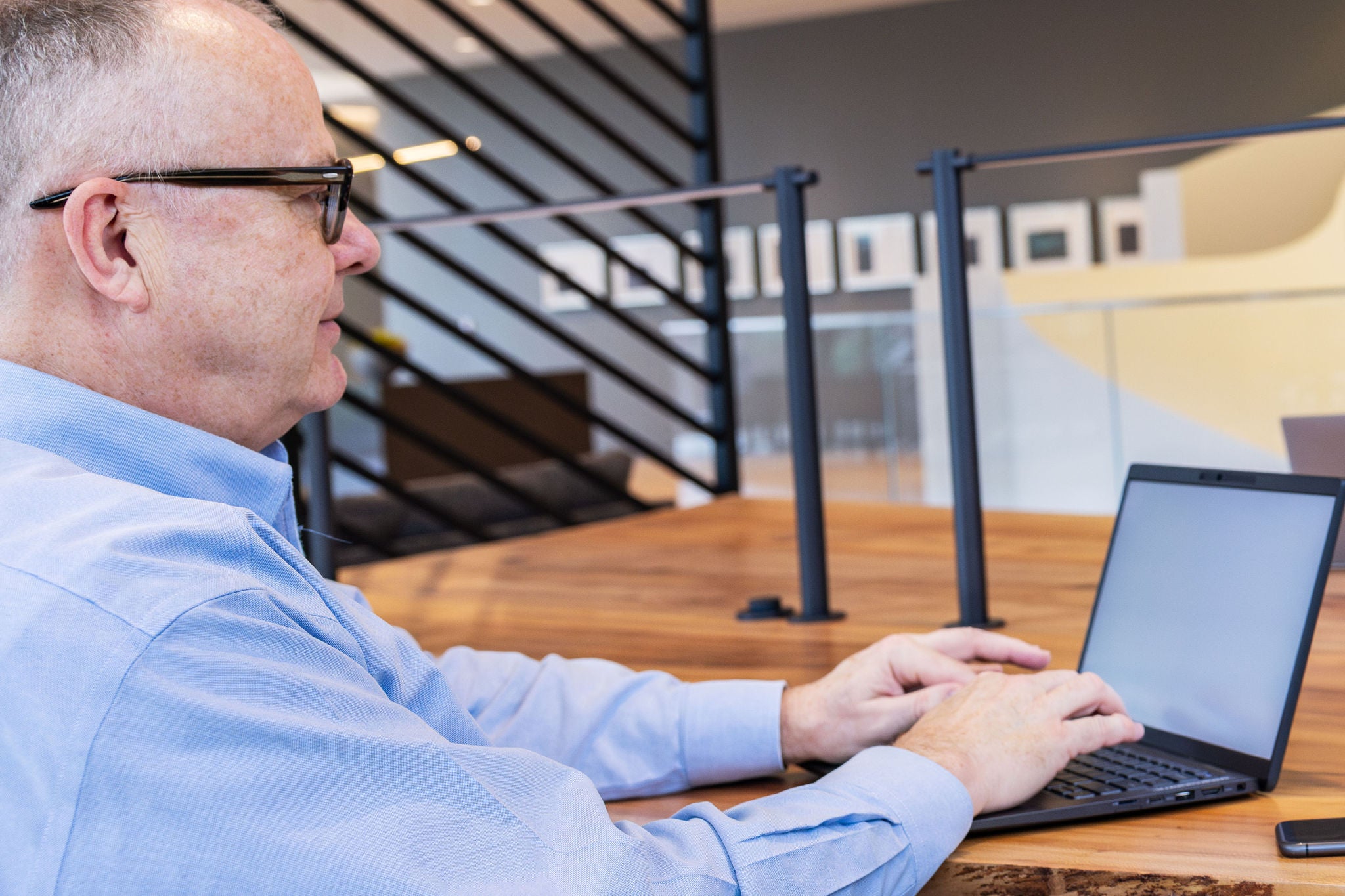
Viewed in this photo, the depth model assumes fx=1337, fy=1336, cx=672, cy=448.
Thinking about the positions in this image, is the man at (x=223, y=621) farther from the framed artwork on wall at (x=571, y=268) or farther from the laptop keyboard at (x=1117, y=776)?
the framed artwork on wall at (x=571, y=268)

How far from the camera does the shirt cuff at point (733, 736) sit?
3.13 feet

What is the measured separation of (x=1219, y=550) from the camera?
3.02 feet

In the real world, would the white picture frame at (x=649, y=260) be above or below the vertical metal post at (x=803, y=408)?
above

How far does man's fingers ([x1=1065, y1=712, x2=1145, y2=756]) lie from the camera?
830 mm

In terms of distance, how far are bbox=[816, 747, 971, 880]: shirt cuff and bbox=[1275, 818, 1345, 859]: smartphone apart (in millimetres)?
174

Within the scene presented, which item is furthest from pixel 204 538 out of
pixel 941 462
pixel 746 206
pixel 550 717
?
pixel 746 206

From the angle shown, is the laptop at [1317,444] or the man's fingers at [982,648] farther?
the laptop at [1317,444]

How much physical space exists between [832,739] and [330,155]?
20.5 inches

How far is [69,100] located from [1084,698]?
→ 69 centimetres

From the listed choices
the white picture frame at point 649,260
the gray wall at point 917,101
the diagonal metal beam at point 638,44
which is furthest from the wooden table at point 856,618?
the white picture frame at point 649,260

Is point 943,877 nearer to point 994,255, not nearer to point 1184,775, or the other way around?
point 1184,775

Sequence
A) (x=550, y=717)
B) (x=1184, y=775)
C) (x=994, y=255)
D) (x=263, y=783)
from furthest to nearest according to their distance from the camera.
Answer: (x=994, y=255), (x=550, y=717), (x=1184, y=775), (x=263, y=783)

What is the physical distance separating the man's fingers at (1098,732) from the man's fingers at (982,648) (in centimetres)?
16

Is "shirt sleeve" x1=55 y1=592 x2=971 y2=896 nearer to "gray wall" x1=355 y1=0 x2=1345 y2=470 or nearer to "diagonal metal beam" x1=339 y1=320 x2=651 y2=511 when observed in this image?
"diagonal metal beam" x1=339 y1=320 x2=651 y2=511
